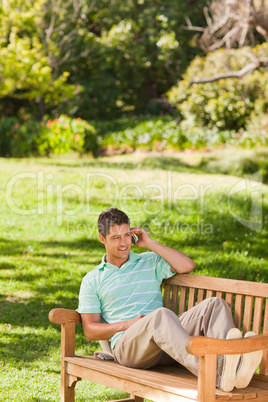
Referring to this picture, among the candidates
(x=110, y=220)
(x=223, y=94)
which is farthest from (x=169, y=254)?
(x=223, y=94)

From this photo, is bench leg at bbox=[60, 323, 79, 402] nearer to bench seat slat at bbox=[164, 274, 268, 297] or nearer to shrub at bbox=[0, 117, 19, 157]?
bench seat slat at bbox=[164, 274, 268, 297]

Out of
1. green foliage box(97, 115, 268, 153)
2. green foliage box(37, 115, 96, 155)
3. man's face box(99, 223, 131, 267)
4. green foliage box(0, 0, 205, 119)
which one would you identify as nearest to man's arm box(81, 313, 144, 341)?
man's face box(99, 223, 131, 267)

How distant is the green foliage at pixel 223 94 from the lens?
16031 mm

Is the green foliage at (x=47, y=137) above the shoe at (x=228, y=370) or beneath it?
above

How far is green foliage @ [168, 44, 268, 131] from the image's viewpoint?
52.6ft

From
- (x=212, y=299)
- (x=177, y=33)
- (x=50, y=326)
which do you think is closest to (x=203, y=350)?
(x=212, y=299)

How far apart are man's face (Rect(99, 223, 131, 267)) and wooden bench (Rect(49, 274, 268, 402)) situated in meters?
0.40

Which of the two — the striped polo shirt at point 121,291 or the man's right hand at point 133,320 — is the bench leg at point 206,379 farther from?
the striped polo shirt at point 121,291

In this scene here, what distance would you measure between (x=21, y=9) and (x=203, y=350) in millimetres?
18387

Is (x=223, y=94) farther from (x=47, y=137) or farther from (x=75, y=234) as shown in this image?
(x=75, y=234)

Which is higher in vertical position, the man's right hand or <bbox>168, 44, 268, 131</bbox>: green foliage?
<bbox>168, 44, 268, 131</bbox>: green foliage

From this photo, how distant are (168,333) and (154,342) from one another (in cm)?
14
